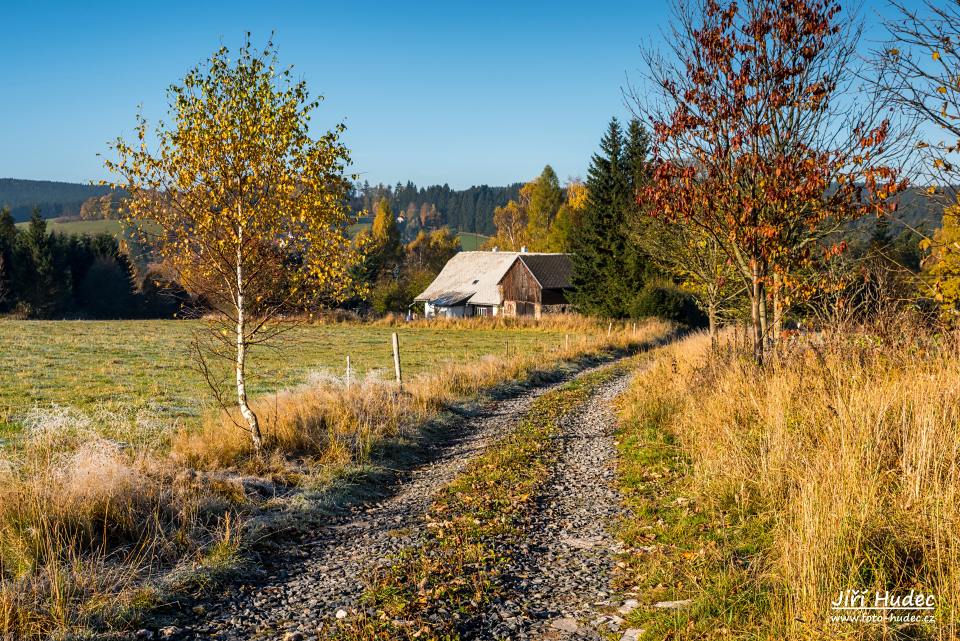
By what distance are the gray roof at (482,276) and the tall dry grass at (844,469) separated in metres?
42.2

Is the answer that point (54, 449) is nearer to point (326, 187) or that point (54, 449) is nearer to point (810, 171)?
point (326, 187)

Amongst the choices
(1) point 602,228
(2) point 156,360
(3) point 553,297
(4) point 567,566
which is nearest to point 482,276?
(3) point 553,297

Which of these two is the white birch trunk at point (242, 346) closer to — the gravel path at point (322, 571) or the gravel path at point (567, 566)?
the gravel path at point (322, 571)

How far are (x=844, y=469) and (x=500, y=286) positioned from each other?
49.2 metres

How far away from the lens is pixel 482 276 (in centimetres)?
5897

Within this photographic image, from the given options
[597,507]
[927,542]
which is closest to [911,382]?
[927,542]

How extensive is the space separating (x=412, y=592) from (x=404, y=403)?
830 cm

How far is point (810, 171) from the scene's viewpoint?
9.43 meters

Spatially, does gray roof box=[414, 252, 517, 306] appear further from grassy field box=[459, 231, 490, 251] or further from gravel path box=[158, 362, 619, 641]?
grassy field box=[459, 231, 490, 251]

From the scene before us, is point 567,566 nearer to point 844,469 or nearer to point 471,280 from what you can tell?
point 844,469

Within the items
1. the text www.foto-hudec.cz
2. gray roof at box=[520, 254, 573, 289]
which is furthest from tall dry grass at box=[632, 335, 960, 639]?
gray roof at box=[520, 254, 573, 289]

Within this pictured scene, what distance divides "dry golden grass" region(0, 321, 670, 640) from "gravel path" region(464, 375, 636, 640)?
293 cm

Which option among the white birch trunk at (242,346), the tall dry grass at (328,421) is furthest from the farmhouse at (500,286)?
the white birch trunk at (242,346)

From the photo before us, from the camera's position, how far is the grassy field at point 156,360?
15703 millimetres
